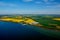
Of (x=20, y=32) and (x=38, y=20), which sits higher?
(x=38, y=20)

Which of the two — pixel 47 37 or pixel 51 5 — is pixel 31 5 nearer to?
pixel 51 5

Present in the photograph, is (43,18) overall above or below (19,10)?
below

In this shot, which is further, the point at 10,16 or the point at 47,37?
the point at 10,16

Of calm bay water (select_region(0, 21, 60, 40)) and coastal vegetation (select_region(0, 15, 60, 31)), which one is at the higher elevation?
coastal vegetation (select_region(0, 15, 60, 31))

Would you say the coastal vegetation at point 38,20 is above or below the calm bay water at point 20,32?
above

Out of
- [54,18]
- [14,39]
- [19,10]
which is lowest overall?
[14,39]

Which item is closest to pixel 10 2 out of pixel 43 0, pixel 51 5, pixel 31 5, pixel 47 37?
pixel 31 5
